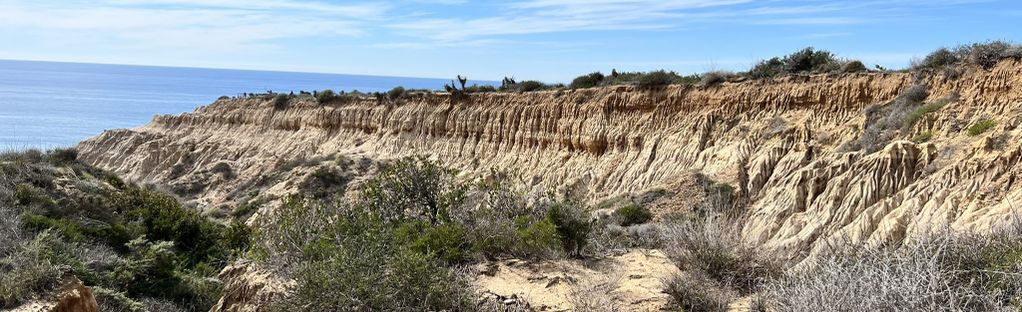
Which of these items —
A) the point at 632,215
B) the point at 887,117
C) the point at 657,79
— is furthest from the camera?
the point at 657,79

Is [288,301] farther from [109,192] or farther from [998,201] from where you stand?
[109,192]

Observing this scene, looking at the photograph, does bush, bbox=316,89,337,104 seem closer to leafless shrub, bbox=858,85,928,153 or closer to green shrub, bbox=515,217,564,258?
leafless shrub, bbox=858,85,928,153

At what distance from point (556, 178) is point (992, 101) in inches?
586

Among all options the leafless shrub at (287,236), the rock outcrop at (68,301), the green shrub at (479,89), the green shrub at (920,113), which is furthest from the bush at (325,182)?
the green shrub at (920,113)

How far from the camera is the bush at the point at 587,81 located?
32656 mm

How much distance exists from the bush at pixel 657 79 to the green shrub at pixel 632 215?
750 centimetres

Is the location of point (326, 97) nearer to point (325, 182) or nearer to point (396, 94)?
point (396, 94)

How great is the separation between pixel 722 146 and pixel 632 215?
4725 mm

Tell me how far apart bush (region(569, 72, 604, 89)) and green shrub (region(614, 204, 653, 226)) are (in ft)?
36.7

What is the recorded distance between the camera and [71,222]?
18219 mm

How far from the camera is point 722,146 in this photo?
24344 mm

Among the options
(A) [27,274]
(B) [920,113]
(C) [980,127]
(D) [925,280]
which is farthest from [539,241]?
(B) [920,113]

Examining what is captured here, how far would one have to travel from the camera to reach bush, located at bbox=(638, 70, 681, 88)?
2825cm

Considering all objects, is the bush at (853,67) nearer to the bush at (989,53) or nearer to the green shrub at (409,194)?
the bush at (989,53)
